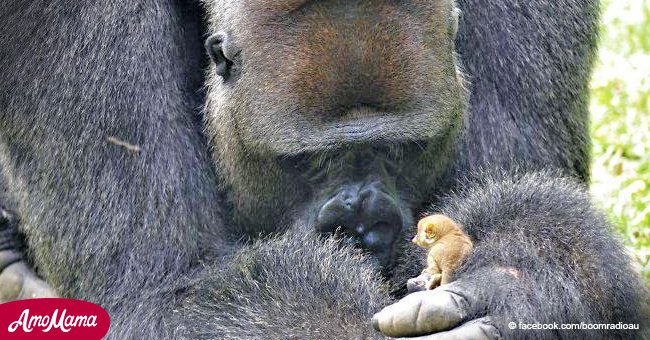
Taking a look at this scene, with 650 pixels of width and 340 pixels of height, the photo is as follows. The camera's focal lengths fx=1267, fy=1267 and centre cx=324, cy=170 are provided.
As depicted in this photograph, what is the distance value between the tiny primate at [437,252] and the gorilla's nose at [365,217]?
20cm

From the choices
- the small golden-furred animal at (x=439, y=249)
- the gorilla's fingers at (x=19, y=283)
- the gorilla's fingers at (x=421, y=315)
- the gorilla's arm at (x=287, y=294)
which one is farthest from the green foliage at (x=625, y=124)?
the gorilla's fingers at (x=19, y=283)

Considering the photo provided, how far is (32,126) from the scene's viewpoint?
3861 millimetres

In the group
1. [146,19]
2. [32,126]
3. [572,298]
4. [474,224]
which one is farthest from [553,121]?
[32,126]

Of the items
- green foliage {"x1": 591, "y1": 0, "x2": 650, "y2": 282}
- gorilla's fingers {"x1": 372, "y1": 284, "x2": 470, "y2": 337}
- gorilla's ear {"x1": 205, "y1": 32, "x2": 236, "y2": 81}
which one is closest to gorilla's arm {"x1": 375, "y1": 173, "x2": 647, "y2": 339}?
gorilla's fingers {"x1": 372, "y1": 284, "x2": 470, "y2": 337}

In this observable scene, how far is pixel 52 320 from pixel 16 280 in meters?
0.43

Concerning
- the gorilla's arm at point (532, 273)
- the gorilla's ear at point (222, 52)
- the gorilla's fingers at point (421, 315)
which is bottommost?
the gorilla's arm at point (532, 273)

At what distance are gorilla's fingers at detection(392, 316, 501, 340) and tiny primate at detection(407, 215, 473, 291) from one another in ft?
0.67

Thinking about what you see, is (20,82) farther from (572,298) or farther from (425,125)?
(572,298)

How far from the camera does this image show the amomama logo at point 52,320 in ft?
12.2

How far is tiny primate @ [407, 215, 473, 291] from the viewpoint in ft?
11.1

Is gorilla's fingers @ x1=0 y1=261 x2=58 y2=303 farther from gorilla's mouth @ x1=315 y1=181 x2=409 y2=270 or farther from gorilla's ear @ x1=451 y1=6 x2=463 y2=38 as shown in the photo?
gorilla's ear @ x1=451 y1=6 x2=463 y2=38

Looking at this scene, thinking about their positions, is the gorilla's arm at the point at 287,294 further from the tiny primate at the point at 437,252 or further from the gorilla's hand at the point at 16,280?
the gorilla's hand at the point at 16,280

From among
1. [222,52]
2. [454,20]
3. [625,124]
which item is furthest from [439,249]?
[625,124]

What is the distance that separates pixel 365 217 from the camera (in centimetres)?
361
